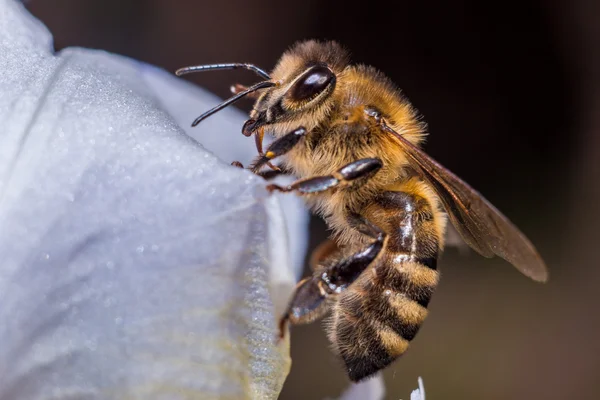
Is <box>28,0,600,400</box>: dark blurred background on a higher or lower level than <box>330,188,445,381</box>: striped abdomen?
lower

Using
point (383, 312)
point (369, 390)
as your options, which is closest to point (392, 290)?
point (383, 312)

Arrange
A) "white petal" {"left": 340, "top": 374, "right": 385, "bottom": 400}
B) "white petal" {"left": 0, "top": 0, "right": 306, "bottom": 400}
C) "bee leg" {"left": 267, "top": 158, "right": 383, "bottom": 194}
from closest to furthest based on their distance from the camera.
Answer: "white petal" {"left": 0, "top": 0, "right": 306, "bottom": 400} < "bee leg" {"left": 267, "top": 158, "right": 383, "bottom": 194} < "white petal" {"left": 340, "top": 374, "right": 385, "bottom": 400}

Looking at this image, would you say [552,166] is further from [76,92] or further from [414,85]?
[76,92]

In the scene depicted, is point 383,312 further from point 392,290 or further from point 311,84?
point 311,84

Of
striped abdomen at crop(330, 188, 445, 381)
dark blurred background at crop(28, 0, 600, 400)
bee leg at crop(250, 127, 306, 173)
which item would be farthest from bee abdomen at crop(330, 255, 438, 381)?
dark blurred background at crop(28, 0, 600, 400)

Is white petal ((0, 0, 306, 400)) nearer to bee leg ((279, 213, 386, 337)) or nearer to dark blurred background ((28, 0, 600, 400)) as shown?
bee leg ((279, 213, 386, 337))

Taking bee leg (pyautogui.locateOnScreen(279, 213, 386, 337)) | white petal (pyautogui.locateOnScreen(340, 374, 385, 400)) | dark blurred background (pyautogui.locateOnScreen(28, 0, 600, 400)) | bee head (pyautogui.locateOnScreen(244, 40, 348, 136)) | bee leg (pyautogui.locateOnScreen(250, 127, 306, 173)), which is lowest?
dark blurred background (pyautogui.locateOnScreen(28, 0, 600, 400))

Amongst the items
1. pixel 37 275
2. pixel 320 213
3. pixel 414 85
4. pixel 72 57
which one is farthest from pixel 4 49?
pixel 414 85
